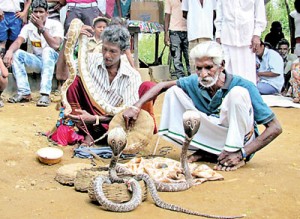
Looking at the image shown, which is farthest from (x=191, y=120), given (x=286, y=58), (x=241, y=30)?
(x=286, y=58)

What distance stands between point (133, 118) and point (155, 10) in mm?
6640

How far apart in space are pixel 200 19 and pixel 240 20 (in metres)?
2.30

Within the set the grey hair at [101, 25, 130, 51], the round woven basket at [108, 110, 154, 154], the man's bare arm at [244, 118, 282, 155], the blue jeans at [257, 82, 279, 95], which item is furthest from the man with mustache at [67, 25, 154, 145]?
the blue jeans at [257, 82, 279, 95]

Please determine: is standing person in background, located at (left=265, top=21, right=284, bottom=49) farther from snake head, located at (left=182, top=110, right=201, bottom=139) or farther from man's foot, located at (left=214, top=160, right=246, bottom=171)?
snake head, located at (left=182, top=110, right=201, bottom=139)

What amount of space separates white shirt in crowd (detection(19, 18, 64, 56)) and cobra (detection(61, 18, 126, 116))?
2693mm

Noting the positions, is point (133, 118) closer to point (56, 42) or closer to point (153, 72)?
point (56, 42)

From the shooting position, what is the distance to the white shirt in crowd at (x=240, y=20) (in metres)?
7.87

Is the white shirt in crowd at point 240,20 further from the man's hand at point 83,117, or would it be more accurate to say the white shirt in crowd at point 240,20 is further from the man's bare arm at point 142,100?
the man's hand at point 83,117

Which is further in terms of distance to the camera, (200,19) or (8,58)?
(200,19)

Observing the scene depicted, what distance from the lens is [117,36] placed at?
5906mm

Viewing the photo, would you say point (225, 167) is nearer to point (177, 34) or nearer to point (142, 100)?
point (142, 100)

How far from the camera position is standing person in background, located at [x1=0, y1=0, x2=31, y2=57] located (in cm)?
931

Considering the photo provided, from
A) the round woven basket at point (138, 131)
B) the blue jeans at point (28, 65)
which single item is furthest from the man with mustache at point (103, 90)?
the blue jeans at point (28, 65)

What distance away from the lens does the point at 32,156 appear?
568cm
